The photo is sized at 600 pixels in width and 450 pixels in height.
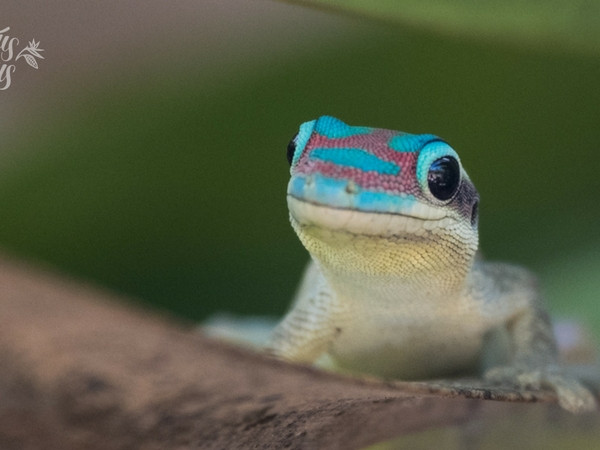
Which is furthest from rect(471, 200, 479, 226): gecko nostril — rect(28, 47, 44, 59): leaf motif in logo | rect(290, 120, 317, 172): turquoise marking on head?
rect(28, 47, 44, 59): leaf motif in logo

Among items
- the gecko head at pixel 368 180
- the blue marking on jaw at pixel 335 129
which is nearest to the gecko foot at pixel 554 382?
the gecko head at pixel 368 180

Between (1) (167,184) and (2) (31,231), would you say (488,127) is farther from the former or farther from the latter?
(2) (31,231)

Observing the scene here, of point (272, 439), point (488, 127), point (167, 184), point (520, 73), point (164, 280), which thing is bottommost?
point (272, 439)

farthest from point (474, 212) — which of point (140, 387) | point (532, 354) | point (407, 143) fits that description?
point (140, 387)

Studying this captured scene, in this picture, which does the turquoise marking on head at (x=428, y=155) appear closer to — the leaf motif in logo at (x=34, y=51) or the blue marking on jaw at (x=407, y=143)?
the blue marking on jaw at (x=407, y=143)

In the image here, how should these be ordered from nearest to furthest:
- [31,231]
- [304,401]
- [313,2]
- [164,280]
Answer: [304,401], [313,2], [31,231], [164,280]

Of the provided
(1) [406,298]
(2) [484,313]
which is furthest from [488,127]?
(2) [484,313]

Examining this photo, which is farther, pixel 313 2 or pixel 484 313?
pixel 484 313

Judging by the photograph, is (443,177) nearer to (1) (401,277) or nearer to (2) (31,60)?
(1) (401,277)

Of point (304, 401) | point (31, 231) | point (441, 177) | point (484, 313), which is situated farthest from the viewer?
point (484, 313)

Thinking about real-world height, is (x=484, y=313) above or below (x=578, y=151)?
below
